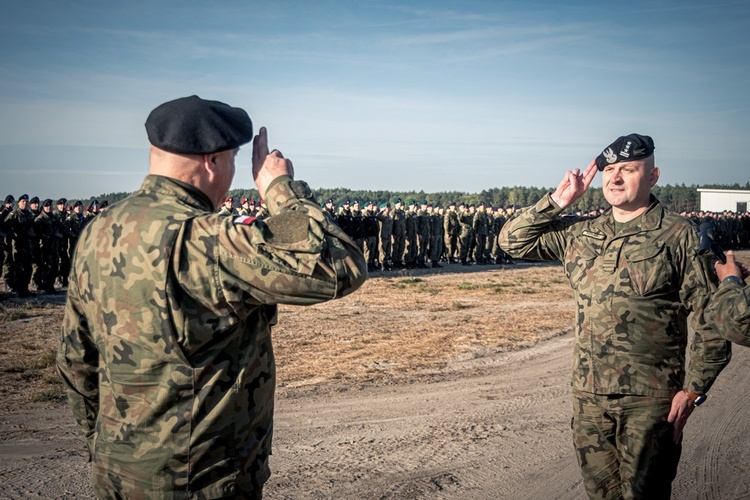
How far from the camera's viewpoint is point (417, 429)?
599 centimetres

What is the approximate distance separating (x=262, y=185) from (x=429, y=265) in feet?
78.9

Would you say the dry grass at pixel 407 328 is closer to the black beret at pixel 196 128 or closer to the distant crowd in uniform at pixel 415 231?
the distant crowd in uniform at pixel 415 231

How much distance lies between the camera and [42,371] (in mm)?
8180

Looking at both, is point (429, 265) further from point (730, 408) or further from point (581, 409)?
point (581, 409)

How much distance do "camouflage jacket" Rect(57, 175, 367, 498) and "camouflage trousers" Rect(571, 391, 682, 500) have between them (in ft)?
6.20

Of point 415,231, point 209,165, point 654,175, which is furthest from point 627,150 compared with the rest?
point 415,231

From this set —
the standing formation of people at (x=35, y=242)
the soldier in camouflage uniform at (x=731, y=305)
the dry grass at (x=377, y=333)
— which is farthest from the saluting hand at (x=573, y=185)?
the standing formation of people at (x=35, y=242)

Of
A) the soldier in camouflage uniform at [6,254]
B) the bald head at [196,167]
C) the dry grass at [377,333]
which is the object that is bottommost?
the dry grass at [377,333]

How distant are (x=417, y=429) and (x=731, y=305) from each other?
11.8 feet

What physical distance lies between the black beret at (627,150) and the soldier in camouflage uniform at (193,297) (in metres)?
2.03

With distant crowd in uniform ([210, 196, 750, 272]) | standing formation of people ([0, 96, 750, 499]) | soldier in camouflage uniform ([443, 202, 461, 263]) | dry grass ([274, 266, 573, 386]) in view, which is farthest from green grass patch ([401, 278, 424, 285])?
standing formation of people ([0, 96, 750, 499])

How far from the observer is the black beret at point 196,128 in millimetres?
2186

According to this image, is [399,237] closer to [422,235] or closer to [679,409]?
[422,235]

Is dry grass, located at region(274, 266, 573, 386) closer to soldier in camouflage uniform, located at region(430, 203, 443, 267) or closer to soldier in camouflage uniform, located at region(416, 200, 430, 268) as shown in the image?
soldier in camouflage uniform, located at region(416, 200, 430, 268)
